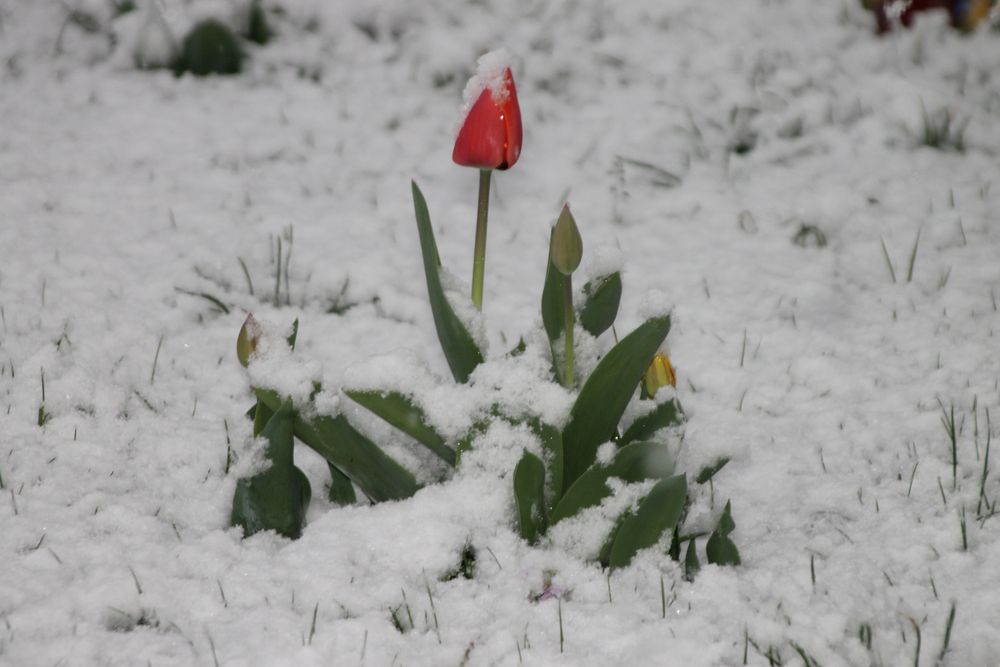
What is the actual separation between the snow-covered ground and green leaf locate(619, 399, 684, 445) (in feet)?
0.43

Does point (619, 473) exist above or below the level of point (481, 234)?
below

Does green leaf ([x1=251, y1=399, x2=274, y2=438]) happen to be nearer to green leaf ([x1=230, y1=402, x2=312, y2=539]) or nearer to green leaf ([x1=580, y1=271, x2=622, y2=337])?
green leaf ([x1=230, y1=402, x2=312, y2=539])

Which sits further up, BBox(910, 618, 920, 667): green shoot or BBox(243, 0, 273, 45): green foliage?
BBox(243, 0, 273, 45): green foliage

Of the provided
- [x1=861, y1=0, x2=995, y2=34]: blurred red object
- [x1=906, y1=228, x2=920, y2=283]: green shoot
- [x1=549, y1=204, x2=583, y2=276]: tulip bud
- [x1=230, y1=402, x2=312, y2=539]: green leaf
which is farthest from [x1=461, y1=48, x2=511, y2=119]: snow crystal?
[x1=861, y1=0, x2=995, y2=34]: blurred red object

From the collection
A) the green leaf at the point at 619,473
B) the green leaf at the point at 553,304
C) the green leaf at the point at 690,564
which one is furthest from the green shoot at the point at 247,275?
the green leaf at the point at 690,564

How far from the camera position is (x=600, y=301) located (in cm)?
174

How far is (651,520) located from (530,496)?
0.61ft

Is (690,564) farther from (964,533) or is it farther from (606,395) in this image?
(964,533)

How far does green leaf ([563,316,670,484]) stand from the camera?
1.60 m

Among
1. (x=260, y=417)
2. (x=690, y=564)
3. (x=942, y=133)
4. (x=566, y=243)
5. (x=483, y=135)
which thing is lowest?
(x=690, y=564)

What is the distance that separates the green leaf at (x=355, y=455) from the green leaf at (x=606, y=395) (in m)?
0.27

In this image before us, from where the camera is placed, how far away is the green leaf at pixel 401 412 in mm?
1647

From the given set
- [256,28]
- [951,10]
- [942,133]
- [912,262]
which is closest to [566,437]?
[912,262]

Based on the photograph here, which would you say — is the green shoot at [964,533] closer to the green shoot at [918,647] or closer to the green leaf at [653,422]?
the green shoot at [918,647]
